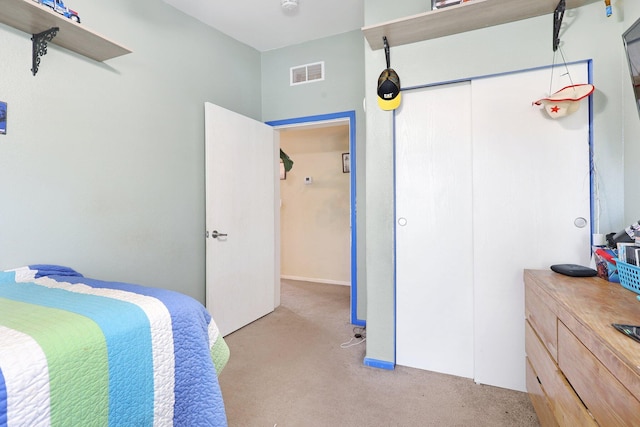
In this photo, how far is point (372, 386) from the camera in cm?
192

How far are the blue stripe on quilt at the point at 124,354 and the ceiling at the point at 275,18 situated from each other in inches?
90.6

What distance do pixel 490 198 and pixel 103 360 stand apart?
1971mm

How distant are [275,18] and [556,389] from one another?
9.80 ft

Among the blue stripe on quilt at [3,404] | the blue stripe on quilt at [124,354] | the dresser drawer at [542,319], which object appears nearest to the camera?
the blue stripe on quilt at [3,404]

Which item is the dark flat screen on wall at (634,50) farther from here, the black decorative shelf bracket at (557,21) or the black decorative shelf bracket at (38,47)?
the black decorative shelf bracket at (38,47)

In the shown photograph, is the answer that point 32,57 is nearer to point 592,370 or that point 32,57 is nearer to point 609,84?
point 592,370

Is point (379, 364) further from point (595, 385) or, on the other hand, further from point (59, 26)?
point (59, 26)

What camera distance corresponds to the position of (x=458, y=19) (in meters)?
1.78

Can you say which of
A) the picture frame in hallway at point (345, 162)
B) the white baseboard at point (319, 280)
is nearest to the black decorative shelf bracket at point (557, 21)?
the picture frame in hallway at point (345, 162)

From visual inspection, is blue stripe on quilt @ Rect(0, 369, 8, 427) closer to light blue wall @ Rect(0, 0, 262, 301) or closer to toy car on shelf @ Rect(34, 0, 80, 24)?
light blue wall @ Rect(0, 0, 262, 301)

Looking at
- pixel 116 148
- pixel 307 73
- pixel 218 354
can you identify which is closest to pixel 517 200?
pixel 218 354

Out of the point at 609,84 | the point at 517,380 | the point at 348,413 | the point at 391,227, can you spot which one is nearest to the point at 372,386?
the point at 348,413

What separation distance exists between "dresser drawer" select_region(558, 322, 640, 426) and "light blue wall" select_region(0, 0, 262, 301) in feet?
7.63

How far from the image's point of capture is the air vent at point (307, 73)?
3037 mm
